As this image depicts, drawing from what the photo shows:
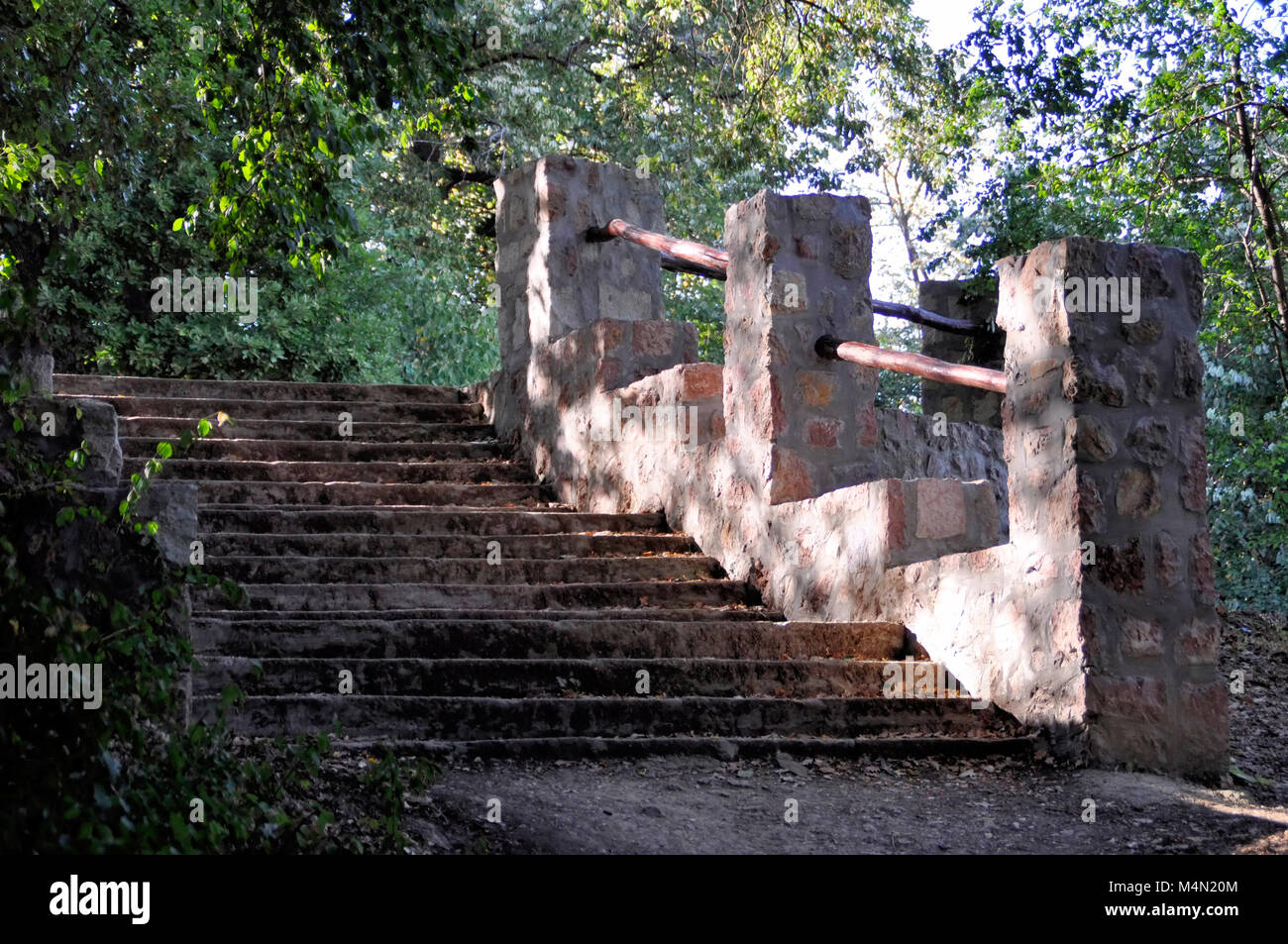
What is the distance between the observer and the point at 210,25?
9656 millimetres

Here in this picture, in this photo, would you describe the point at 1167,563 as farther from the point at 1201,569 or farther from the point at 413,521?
the point at 413,521

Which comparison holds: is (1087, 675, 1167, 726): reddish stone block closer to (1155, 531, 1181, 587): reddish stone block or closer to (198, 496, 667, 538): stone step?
(1155, 531, 1181, 587): reddish stone block

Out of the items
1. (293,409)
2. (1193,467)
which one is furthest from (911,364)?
(293,409)

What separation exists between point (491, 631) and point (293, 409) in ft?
13.3

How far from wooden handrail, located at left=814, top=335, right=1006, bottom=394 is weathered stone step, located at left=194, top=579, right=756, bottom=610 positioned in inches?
46.8

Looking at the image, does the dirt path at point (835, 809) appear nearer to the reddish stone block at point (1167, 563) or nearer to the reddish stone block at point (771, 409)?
the reddish stone block at point (1167, 563)

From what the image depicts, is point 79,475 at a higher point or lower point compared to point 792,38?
lower

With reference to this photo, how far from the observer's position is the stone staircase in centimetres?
459

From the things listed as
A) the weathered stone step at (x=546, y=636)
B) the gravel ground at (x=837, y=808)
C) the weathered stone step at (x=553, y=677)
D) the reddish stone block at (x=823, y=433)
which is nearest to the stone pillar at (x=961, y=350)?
the reddish stone block at (x=823, y=433)

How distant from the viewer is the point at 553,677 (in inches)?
197

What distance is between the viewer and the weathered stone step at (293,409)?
8469 millimetres
